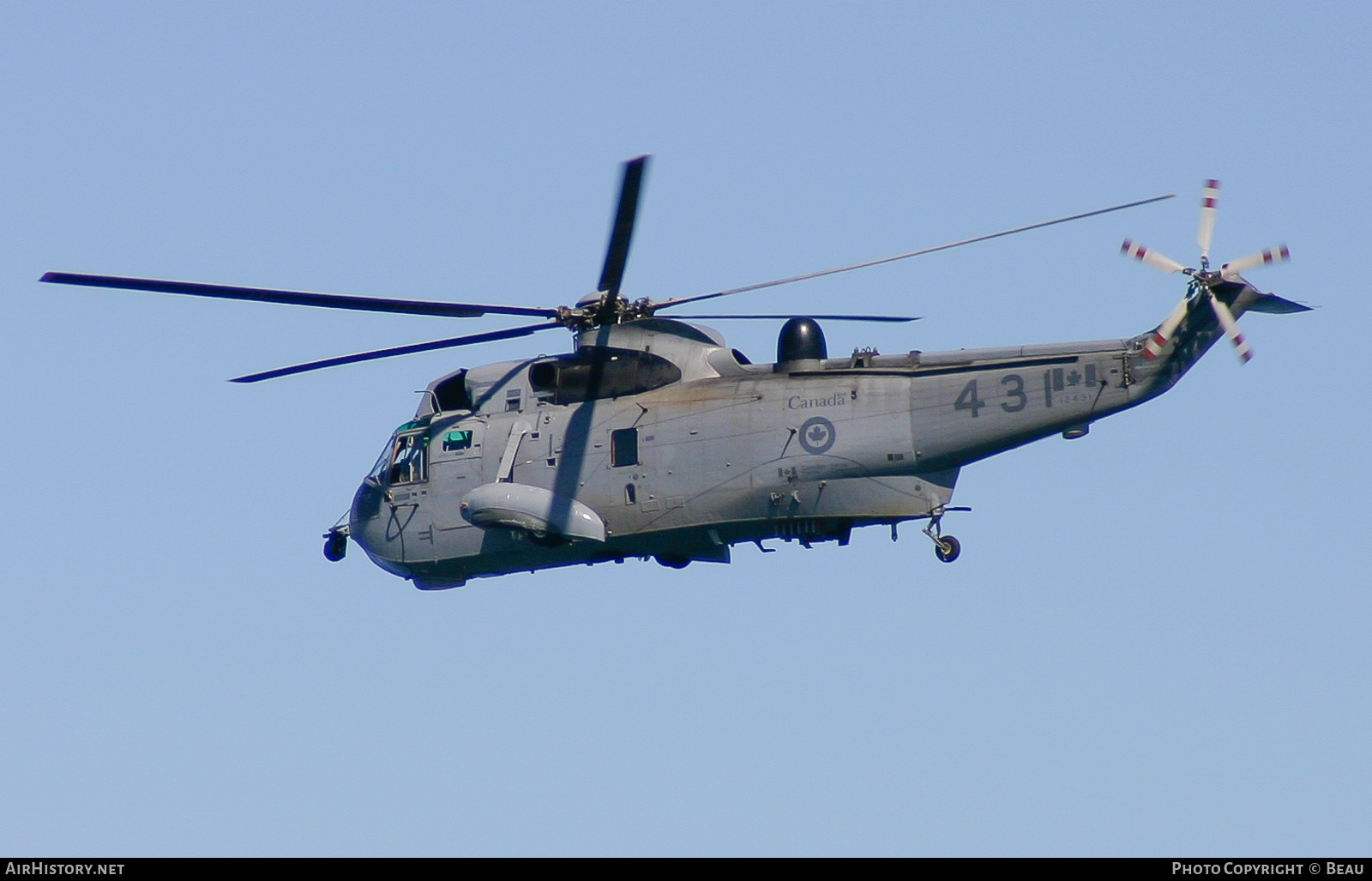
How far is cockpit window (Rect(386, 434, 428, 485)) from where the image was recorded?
36.7 m

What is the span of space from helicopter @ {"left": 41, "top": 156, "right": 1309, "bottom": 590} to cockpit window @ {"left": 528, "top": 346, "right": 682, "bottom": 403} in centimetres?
3

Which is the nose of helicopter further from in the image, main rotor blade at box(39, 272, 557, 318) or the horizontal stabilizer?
the horizontal stabilizer

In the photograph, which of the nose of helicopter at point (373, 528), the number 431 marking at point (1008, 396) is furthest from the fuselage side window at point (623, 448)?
the number 431 marking at point (1008, 396)

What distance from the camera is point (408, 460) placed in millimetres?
36875

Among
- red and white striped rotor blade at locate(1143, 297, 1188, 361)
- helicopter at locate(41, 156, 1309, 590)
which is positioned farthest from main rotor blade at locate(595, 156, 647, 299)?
red and white striped rotor blade at locate(1143, 297, 1188, 361)

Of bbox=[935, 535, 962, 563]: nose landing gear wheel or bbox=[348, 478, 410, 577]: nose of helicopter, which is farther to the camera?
bbox=[348, 478, 410, 577]: nose of helicopter

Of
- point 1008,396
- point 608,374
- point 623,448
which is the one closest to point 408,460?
point 608,374

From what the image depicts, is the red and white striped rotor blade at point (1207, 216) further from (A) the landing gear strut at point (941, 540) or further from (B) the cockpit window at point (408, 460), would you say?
(B) the cockpit window at point (408, 460)

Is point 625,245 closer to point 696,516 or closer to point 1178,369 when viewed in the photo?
point 696,516

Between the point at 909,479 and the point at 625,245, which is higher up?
the point at 625,245

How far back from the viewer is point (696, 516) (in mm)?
33031

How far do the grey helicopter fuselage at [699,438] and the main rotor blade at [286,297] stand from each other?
2.74m
